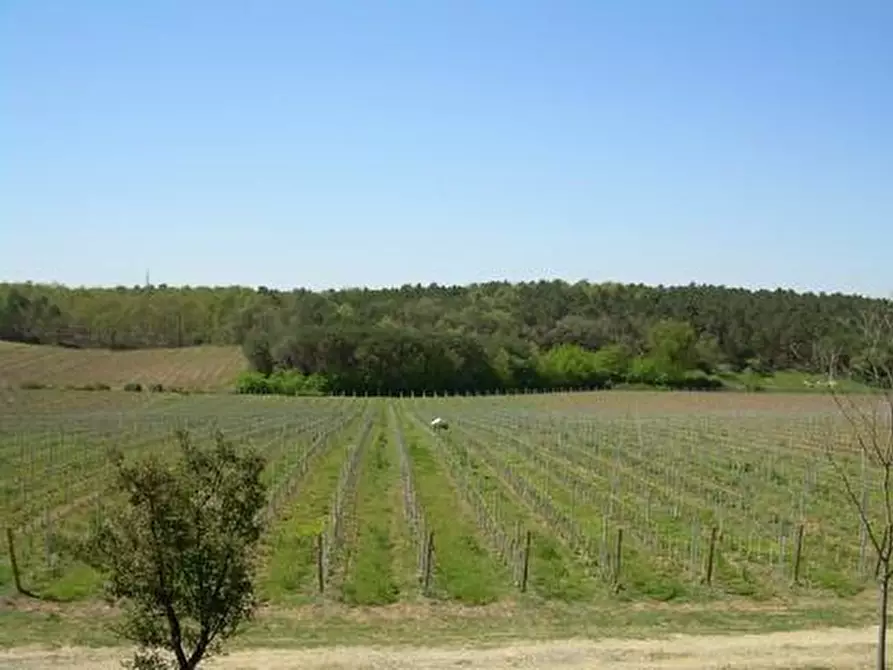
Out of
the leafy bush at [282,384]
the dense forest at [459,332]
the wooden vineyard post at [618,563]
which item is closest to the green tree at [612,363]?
the dense forest at [459,332]

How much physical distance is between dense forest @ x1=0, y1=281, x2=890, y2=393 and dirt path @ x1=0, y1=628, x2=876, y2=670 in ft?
290

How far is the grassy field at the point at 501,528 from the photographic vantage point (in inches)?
872

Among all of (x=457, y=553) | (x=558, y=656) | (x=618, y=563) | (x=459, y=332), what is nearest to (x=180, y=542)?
(x=558, y=656)

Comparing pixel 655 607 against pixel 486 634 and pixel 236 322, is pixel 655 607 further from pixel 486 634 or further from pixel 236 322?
pixel 236 322

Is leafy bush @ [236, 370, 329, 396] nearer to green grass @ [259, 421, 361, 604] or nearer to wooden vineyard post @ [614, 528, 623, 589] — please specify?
green grass @ [259, 421, 361, 604]

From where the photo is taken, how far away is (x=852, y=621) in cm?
2177

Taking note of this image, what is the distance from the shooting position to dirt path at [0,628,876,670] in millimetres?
17828

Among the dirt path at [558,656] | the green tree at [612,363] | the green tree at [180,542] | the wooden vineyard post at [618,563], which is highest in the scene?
the green tree at [612,363]

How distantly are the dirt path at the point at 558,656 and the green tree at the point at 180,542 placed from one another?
12.2 feet

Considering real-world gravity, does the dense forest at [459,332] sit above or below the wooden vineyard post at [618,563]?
above

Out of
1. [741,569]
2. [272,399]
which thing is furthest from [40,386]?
[741,569]

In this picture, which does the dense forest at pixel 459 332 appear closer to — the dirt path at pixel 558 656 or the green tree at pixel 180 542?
the dirt path at pixel 558 656

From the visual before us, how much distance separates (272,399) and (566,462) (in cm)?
6056

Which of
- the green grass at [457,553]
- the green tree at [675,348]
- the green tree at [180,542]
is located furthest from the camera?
the green tree at [675,348]
